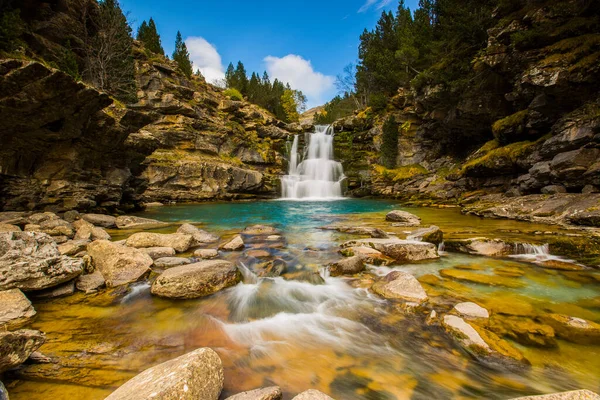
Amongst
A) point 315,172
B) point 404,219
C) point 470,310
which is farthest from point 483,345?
point 315,172

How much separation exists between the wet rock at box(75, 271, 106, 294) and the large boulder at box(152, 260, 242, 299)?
41.6 inches

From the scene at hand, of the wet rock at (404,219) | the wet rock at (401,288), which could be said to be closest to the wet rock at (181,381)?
the wet rock at (401,288)

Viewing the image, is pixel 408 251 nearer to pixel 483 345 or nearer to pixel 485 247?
pixel 485 247

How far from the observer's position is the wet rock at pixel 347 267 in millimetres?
5699

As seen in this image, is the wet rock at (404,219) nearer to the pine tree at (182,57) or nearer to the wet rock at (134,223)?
the wet rock at (134,223)

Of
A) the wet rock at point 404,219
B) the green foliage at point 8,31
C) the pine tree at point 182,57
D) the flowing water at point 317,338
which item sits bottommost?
the flowing water at point 317,338

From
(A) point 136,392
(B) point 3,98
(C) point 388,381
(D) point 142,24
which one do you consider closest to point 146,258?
(A) point 136,392

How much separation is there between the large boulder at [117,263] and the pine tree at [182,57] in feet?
163

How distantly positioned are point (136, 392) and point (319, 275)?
4.15m

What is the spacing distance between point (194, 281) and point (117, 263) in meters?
1.96

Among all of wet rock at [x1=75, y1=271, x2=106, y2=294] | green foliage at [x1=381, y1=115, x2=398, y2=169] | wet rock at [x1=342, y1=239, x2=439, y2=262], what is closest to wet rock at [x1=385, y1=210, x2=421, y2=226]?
wet rock at [x1=342, y1=239, x2=439, y2=262]

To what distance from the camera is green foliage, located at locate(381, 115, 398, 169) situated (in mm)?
32625

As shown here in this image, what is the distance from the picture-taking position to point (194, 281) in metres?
4.61

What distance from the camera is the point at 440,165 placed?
2859 centimetres
